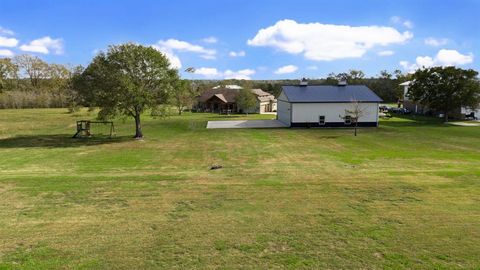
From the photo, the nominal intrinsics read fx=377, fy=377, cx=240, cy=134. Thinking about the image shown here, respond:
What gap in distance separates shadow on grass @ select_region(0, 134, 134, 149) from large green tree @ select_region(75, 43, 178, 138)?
209 centimetres

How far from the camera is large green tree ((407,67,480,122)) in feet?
148

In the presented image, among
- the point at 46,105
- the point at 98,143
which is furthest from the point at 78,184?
the point at 46,105

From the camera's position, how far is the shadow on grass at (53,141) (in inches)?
1000

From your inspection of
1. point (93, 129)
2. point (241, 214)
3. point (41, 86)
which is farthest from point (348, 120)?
point (41, 86)

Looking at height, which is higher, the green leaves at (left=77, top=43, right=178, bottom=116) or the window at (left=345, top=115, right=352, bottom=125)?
the green leaves at (left=77, top=43, right=178, bottom=116)

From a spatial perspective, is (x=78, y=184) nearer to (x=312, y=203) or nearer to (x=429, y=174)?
(x=312, y=203)

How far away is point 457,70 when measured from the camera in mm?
45938

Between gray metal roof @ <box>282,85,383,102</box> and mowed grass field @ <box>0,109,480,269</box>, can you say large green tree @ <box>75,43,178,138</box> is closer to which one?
mowed grass field @ <box>0,109,480,269</box>

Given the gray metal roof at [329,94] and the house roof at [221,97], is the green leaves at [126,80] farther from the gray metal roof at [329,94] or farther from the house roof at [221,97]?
the house roof at [221,97]

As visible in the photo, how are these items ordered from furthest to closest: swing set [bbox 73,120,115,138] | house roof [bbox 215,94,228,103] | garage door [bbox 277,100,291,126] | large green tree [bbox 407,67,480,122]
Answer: house roof [bbox 215,94,228,103] < large green tree [bbox 407,67,480,122] < garage door [bbox 277,100,291,126] < swing set [bbox 73,120,115,138]

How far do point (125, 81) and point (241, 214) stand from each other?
68.7 ft

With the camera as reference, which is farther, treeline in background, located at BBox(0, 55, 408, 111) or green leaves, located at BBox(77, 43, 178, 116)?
treeline in background, located at BBox(0, 55, 408, 111)

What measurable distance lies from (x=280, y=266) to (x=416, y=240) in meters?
2.91

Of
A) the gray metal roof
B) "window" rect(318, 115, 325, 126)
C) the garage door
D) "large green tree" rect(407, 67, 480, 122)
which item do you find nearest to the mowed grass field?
"window" rect(318, 115, 325, 126)
